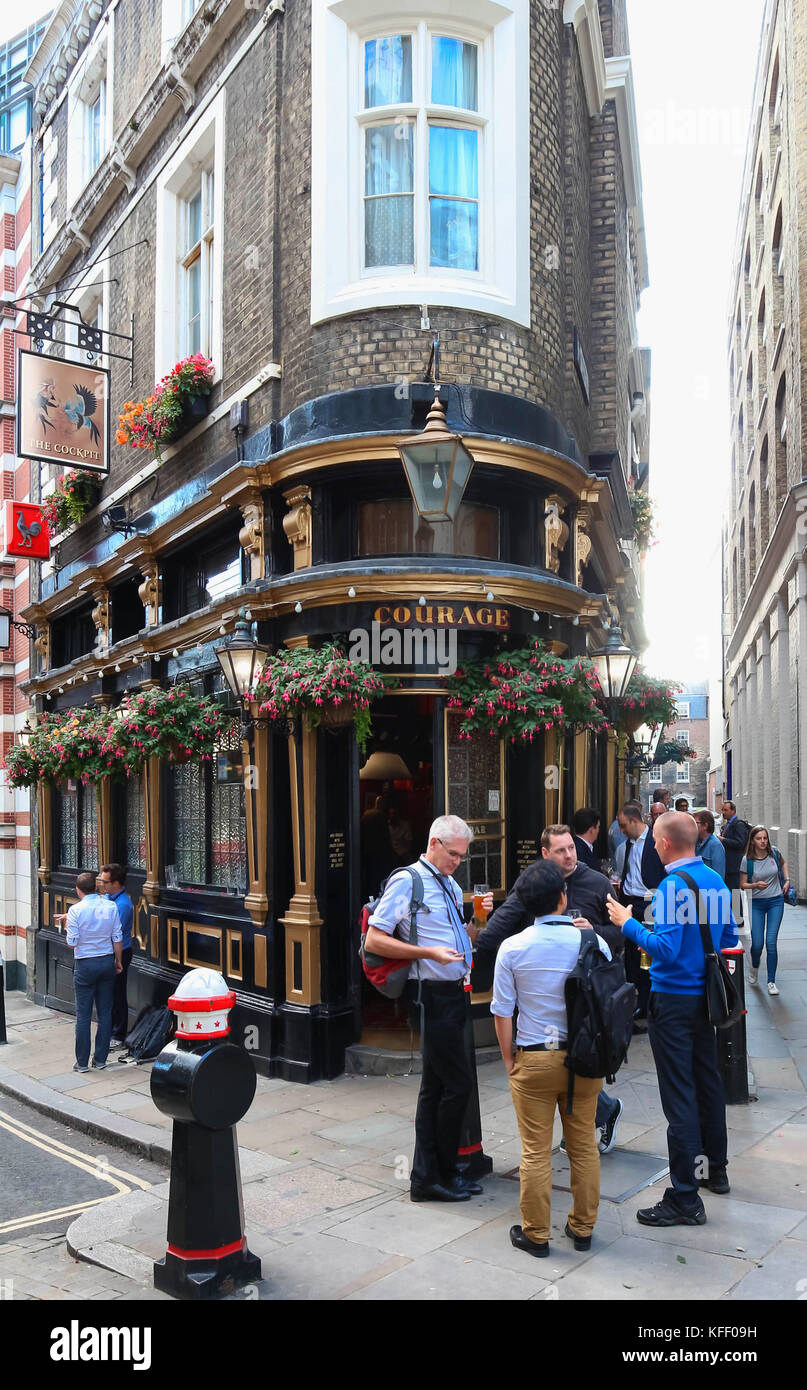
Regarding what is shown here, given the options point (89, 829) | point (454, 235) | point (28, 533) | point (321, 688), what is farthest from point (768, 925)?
point (28, 533)

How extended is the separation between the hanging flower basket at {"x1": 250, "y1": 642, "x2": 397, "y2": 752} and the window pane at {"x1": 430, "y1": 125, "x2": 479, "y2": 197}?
4.41m

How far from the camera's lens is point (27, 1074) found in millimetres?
10141

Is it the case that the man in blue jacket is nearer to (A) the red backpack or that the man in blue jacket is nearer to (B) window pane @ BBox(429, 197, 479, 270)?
(A) the red backpack

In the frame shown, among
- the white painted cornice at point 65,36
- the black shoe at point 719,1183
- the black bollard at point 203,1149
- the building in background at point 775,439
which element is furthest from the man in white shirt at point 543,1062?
the white painted cornice at point 65,36

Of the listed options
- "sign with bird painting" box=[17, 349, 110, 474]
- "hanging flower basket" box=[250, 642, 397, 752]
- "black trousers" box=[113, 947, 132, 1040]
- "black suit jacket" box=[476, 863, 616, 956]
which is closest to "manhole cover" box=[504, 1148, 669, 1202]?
"black suit jacket" box=[476, 863, 616, 956]

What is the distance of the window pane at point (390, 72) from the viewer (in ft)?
31.1

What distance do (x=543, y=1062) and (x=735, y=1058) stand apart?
305 centimetres

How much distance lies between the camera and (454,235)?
374 inches

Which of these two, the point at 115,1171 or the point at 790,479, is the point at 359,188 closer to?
the point at 115,1171

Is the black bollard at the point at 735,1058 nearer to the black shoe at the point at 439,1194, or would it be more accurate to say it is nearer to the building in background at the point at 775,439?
the black shoe at the point at 439,1194

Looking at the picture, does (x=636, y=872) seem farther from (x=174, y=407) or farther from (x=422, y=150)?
(x=174, y=407)

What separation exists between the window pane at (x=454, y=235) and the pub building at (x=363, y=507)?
3 cm

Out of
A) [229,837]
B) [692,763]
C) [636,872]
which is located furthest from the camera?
[692,763]
